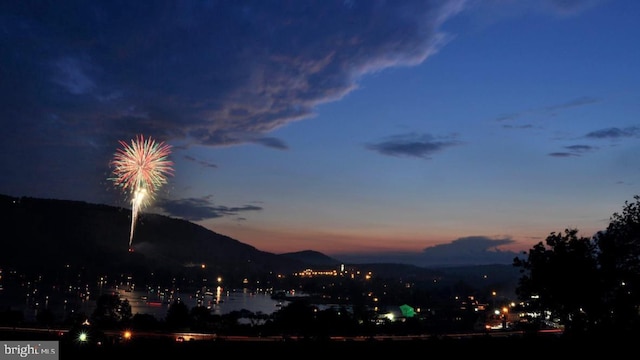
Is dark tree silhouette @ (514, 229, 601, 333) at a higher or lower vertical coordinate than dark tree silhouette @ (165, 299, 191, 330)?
higher

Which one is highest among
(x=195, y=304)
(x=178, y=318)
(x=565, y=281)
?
(x=565, y=281)

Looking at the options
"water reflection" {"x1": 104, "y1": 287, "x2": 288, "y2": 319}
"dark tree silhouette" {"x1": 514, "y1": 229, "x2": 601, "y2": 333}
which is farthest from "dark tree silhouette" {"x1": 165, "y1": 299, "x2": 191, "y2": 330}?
"water reflection" {"x1": 104, "y1": 287, "x2": 288, "y2": 319}

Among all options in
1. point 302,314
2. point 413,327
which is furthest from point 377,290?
point 302,314

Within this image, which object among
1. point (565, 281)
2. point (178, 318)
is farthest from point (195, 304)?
point (565, 281)

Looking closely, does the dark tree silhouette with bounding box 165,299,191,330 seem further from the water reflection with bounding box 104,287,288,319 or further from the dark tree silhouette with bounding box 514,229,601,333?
the water reflection with bounding box 104,287,288,319

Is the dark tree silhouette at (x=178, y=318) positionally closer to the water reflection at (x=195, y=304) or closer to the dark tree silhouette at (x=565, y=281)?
the dark tree silhouette at (x=565, y=281)

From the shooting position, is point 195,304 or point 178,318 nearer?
point 178,318

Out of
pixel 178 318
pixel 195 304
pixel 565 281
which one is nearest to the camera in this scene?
pixel 565 281

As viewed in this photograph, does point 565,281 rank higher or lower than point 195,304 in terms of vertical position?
higher

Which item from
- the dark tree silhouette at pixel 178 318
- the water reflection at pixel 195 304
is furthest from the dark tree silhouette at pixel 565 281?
the water reflection at pixel 195 304

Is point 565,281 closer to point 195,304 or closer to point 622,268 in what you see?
point 622,268

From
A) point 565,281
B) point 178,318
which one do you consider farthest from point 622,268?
point 178,318

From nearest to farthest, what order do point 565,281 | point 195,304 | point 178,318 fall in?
point 565,281 < point 178,318 < point 195,304
